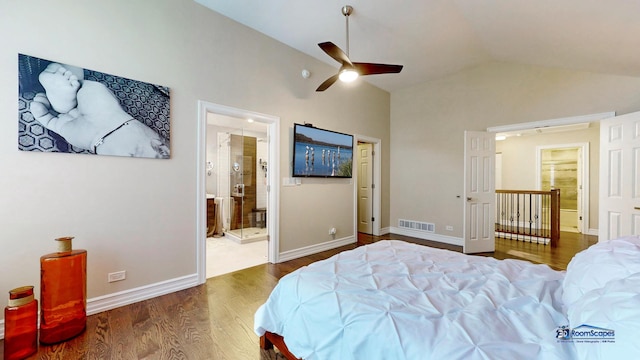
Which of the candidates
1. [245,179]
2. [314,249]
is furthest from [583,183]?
[245,179]

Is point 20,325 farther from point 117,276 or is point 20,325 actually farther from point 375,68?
point 375,68

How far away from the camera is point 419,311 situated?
1202 millimetres

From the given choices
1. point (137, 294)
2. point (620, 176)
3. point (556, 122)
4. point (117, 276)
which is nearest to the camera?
A: point (117, 276)

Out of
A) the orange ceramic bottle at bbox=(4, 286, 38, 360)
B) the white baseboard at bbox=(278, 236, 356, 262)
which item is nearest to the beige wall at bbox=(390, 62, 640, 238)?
the white baseboard at bbox=(278, 236, 356, 262)

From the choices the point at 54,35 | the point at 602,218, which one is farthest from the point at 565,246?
the point at 54,35

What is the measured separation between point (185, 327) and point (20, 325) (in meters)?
1.03

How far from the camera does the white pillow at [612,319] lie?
0.70 meters

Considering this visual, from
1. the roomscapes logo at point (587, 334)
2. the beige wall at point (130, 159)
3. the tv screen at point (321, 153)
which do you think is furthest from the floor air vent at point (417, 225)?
the roomscapes logo at point (587, 334)

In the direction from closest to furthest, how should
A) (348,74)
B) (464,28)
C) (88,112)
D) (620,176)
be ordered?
(88,112)
(348,74)
(620,176)
(464,28)

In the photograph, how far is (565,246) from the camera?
15.0 ft

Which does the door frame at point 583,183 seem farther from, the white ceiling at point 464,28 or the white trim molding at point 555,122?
the white ceiling at point 464,28

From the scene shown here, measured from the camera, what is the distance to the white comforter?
1.00 m

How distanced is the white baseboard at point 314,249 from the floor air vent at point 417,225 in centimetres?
136

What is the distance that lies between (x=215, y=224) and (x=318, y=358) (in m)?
4.75
